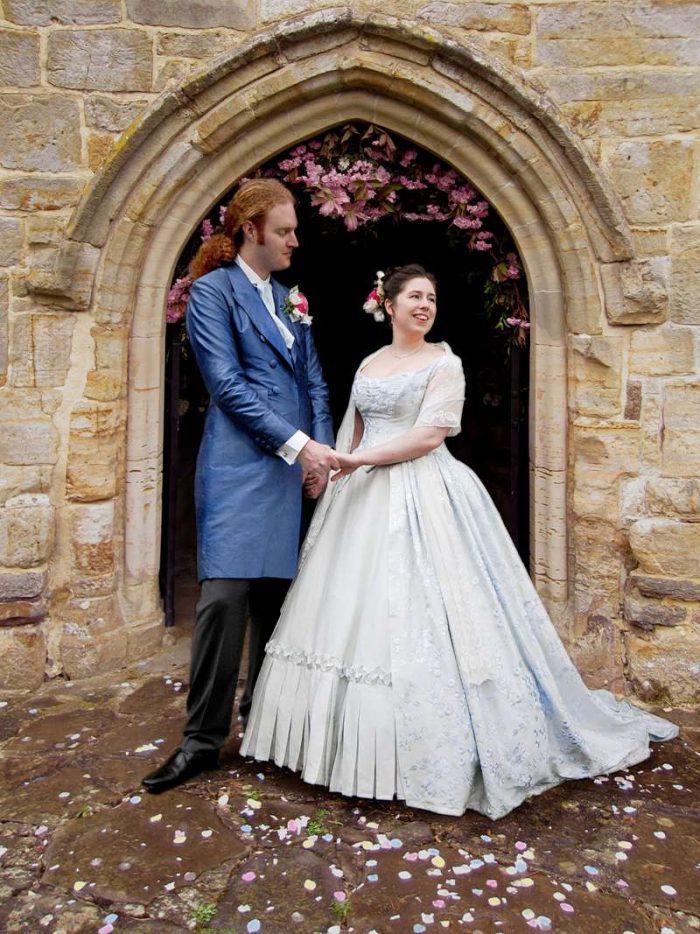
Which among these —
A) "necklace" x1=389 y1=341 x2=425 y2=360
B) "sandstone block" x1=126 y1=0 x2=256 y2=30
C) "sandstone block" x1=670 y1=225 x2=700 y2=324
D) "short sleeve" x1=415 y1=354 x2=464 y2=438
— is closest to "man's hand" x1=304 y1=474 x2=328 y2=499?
"short sleeve" x1=415 y1=354 x2=464 y2=438

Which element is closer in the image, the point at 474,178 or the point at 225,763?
the point at 225,763

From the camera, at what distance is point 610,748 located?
2768 mm

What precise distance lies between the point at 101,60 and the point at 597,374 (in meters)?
2.62

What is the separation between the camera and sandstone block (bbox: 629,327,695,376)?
336 centimetres

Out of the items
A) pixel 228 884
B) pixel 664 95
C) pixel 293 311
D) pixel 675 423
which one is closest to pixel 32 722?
pixel 228 884

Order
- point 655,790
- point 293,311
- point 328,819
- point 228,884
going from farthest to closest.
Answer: point 293,311 < point 655,790 < point 328,819 < point 228,884

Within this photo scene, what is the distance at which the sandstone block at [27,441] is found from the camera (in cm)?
347

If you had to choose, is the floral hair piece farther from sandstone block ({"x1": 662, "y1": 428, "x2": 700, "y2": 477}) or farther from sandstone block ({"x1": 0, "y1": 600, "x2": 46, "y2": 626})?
sandstone block ({"x1": 0, "y1": 600, "x2": 46, "y2": 626})

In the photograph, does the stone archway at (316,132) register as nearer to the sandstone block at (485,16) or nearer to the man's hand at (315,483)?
the sandstone block at (485,16)

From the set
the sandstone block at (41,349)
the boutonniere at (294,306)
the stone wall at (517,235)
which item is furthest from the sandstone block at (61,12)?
the boutonniere at (294,306)

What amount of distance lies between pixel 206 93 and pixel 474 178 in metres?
1.27

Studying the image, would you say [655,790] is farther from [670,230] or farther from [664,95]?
[664,95]

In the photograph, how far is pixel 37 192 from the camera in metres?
3.43

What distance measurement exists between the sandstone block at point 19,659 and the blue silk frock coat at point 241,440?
1.33 meters
